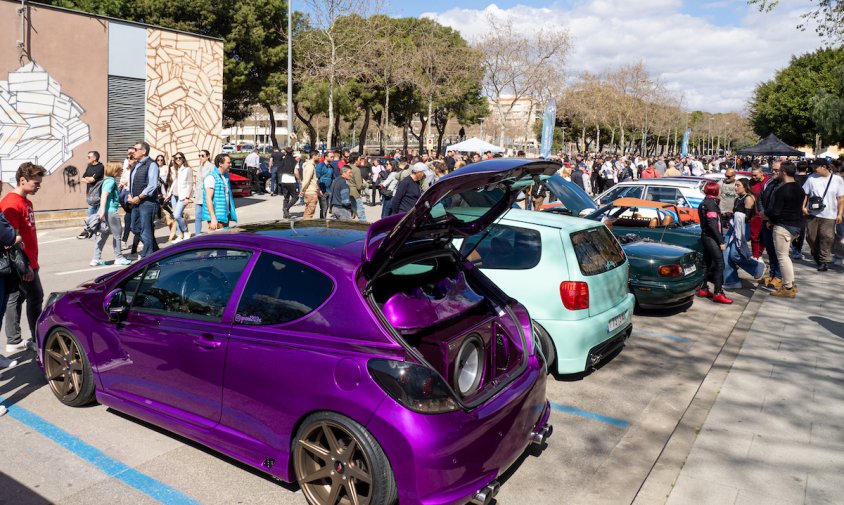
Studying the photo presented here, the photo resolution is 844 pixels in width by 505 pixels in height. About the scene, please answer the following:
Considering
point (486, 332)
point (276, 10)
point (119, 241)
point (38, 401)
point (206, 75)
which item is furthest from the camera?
point (276, 10)

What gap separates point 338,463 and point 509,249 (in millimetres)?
3064

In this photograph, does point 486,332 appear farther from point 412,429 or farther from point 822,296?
point 822,296

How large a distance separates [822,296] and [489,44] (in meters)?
33.9

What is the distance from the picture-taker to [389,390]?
308cm

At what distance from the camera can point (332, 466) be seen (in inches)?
130

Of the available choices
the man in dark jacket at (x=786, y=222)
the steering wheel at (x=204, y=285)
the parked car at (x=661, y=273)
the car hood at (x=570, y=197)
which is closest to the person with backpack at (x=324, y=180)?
the car hood at (x=570, y=197)

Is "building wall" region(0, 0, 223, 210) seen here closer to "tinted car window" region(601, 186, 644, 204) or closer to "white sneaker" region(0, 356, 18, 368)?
"white sneaker" region(0, 356, 18, 368)

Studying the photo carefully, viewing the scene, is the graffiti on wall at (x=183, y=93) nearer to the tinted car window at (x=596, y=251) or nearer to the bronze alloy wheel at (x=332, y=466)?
the tinted car window at (x=596, y=251)

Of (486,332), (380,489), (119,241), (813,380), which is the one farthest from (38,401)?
(813,380)

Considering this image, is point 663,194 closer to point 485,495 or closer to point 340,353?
point 485,495

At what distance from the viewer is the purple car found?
313 centimetres

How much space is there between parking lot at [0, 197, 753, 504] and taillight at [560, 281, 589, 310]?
2.61 feet

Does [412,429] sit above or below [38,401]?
above

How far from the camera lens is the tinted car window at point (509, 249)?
5.69m
